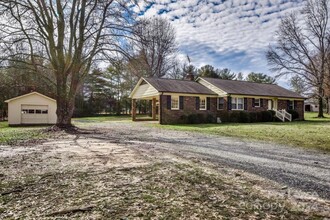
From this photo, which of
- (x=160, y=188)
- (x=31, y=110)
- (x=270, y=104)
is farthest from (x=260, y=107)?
(x=160, y=188)

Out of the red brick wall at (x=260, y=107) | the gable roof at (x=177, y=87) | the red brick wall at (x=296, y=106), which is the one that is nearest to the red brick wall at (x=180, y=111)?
the gable roof at (x=177, y=87)

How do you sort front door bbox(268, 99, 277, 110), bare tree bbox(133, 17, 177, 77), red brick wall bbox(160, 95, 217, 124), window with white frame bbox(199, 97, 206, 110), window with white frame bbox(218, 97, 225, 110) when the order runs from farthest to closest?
→ bare tree bbox(133, 17, 177, 77) → front door bbox(268, 99, 277, 110) → window with white frame bbox(218, 97, 225, 110) → window with white frame bbox(199, 97, 206, 110) → red brick wall bbox(160, 95, 217, 124)

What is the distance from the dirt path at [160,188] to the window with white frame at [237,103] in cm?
1821

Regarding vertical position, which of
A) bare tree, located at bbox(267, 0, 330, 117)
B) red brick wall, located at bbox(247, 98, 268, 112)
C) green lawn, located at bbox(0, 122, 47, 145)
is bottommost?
green lawn, located at bbox(0, 122, 47, 145)

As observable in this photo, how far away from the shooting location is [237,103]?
24.4 meters

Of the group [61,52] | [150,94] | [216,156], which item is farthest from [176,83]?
[216,156]

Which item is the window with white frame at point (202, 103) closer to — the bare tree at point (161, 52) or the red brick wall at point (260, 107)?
the red brick wall at point (260, 107)

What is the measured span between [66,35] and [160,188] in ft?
47.3

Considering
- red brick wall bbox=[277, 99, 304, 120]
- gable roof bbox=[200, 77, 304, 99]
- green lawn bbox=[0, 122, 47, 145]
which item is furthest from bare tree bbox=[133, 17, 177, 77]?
green lawn bbox=[0, 122, 47, 145]

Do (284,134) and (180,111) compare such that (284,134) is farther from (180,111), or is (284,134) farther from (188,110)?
(188,110)

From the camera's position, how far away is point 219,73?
4672 cm

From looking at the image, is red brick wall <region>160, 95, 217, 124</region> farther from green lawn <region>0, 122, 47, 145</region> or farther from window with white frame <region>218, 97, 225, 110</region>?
green lawn <region>0, 122, 47, 145</region>

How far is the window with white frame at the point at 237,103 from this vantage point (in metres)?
24.1

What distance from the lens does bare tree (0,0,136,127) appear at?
13508mm
